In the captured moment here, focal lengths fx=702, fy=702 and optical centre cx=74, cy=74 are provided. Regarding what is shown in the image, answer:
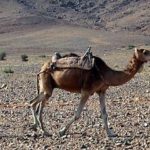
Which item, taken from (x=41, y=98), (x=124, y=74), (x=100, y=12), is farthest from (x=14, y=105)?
(x=100, y=12)

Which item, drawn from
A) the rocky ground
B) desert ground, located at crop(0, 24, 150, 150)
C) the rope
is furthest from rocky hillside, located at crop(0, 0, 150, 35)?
the rope

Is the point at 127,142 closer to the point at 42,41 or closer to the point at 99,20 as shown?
the point at 42,41

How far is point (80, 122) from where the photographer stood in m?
16.0

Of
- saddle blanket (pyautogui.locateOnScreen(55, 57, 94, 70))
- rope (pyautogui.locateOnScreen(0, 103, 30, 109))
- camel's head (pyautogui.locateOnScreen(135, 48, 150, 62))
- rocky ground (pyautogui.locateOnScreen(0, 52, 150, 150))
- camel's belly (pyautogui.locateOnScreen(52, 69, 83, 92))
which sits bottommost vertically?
rope (pyautogui.locateOnScreen(0, 103, 30, 109))

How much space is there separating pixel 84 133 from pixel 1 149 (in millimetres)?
2147

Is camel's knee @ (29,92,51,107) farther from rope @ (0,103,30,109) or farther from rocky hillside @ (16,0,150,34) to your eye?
rocky hillside @ (16,0,150,34)

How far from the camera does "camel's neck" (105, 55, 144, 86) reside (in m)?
13.8

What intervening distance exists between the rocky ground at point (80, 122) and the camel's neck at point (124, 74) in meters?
→ 1.09

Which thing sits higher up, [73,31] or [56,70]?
[56,70]

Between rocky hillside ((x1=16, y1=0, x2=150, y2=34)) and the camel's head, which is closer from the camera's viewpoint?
the camel's head

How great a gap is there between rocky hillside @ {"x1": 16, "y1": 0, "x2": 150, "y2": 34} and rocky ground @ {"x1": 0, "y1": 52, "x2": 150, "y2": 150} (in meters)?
91.2

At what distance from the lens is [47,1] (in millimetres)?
137000

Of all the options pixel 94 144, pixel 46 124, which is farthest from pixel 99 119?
pixel 94 144

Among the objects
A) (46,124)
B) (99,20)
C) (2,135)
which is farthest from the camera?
(99,20)
